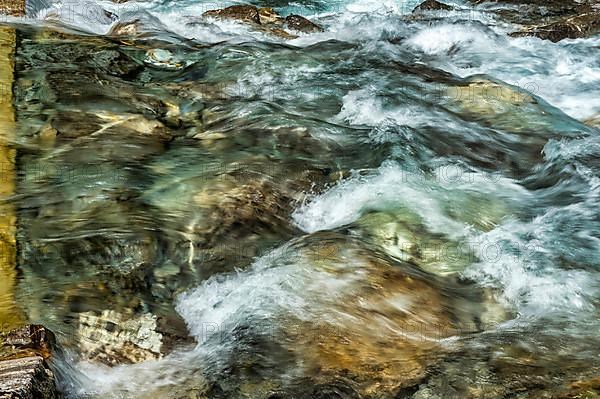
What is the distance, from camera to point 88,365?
3615 millimetres

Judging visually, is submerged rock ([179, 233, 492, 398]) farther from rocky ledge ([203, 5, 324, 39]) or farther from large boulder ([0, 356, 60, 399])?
rocky ledge ([203, 5, 324, 39])

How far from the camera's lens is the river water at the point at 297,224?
11.5ft

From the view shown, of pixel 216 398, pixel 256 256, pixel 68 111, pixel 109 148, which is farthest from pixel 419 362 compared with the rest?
pixel 68 111

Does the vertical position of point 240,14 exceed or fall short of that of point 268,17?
it exceeds it

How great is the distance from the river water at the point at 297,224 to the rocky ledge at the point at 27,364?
0.17 meters

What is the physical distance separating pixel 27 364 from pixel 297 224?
2560mm

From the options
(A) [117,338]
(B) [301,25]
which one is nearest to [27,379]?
(A) [117,338]

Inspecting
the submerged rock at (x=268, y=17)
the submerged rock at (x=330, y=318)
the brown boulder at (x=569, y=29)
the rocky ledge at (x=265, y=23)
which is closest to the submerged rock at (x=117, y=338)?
the submerged rock at (x=330, y=318)

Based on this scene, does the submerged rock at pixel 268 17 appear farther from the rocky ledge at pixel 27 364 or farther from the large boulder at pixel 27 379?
the large boulder at pixel 27 379

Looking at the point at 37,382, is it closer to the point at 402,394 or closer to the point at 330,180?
the point at 402,394

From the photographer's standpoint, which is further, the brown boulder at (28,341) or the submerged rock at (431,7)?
the submerged rock at (431,7)

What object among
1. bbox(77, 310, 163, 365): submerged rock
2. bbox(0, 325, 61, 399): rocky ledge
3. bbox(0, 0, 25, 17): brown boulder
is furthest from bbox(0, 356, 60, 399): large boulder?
bbox(0, 0, 25, 17): brown boulder

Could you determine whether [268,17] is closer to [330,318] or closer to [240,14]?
[240,14]

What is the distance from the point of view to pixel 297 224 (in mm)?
5184
